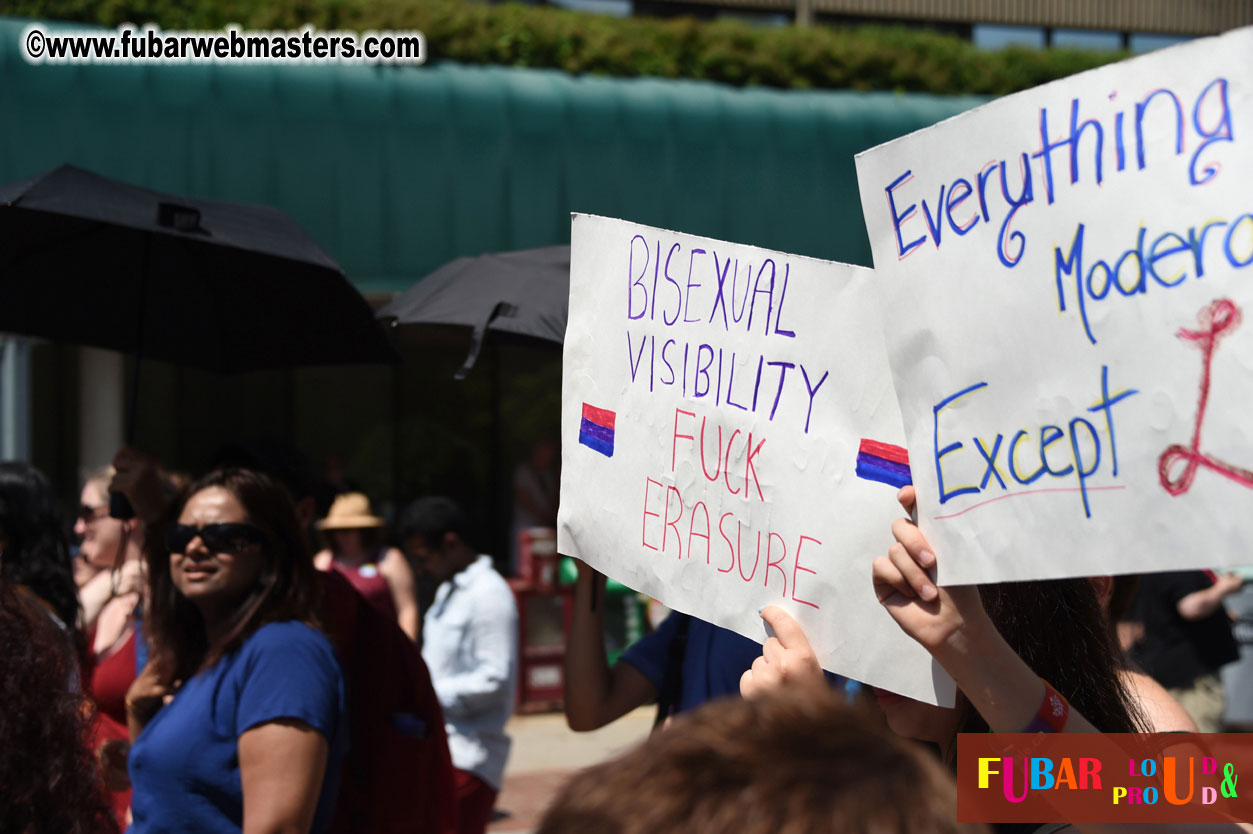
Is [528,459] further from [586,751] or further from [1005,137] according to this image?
[1005,137]

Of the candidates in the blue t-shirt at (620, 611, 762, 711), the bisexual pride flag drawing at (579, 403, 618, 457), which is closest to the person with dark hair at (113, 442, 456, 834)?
the blue t-shirt at (620, 611, 762, 711)

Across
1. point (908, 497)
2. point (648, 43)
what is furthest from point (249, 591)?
point (648, 43)

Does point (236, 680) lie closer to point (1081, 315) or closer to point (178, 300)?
point (178, 300)

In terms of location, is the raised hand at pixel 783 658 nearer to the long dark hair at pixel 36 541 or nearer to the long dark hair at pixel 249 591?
the long dark hair at pixel 249 591

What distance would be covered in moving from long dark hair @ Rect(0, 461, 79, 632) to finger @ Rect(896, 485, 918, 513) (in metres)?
2.96

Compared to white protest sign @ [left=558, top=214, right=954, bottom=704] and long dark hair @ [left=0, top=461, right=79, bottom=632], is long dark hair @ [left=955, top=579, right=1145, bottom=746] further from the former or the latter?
long dark hair @ [left=0, top=461, right=79, bottom=632]

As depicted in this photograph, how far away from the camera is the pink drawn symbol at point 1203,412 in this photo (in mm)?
1199

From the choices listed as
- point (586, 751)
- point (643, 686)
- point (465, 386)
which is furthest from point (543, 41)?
point (643, 686)

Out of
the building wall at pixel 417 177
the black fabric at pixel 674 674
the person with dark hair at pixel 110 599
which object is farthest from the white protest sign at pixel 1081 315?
the building wall at pixel 417 177

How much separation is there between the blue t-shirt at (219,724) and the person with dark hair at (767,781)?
6.12 ft

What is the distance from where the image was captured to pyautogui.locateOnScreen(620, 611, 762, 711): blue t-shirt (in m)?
2.79

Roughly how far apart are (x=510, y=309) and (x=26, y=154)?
764 centimetres

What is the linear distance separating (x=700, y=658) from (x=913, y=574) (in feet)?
5.03

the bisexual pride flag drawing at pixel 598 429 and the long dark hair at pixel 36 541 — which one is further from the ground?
the bisexual pride flag drawing at pixel 598 429
